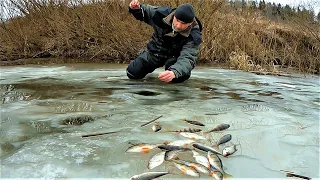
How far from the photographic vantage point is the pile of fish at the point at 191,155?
218 cm

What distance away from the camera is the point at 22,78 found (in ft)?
20.6

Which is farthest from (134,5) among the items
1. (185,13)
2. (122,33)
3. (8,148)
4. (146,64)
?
(122,33)

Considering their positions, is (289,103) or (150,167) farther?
(289,103)

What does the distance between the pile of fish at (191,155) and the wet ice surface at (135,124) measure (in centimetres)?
5

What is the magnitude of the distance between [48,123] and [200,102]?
188cm

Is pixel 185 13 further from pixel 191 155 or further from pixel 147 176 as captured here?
pixel 147 176

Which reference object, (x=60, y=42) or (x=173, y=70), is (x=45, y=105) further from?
(x=60, y=42)

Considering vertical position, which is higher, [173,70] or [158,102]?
[173,70]

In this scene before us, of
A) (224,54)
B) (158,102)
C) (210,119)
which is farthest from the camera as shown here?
(224,54)

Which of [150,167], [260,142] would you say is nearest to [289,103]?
[260,142]

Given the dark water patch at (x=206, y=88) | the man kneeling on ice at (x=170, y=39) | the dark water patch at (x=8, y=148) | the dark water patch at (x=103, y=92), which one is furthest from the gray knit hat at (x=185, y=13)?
the dark water patch at (x=8, y=148)

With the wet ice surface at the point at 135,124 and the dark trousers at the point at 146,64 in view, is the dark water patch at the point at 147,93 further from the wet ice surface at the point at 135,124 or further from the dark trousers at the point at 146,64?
the dark trousers at the point at 146,64

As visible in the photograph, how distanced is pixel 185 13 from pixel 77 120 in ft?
7.14

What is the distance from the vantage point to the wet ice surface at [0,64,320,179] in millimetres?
2318
